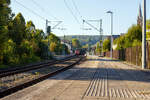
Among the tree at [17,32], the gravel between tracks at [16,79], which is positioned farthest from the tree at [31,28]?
the gravel between tracks at [16,79]

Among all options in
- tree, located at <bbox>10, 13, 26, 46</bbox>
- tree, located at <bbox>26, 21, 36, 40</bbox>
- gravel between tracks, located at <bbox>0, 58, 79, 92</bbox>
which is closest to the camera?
gravel between tracks, located at <bbox>0, 58, 79, 92</bbox>

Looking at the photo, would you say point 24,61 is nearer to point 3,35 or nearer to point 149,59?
point 3,35

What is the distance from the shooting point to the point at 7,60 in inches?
1077

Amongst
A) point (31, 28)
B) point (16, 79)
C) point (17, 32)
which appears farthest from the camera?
point (31, 28)

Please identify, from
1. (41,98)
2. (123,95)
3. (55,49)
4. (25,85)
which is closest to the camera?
(41,98)

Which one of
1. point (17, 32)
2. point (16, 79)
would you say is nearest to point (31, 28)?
point (17, 32)

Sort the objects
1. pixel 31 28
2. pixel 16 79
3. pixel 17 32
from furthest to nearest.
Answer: pixel 31 28 → pixel 17 32 → pixel 16 79

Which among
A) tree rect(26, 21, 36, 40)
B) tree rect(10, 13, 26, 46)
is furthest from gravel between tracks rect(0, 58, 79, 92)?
tree rect(26, 21, 36, 40)

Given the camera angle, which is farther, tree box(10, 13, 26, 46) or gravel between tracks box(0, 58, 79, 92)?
tree box(10, 13, 26, 46)

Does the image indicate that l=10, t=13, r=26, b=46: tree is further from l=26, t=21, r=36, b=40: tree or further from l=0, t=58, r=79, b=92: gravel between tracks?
l=0, t=58, r=79, b=92: gravel between tracks

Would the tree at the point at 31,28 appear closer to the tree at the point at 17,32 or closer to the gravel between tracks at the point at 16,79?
the tree at the point at 17,32

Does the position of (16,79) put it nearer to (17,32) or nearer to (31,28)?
(17,32)

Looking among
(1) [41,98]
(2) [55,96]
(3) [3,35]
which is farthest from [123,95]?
(3) [3,35]

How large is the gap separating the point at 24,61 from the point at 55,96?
2569 cm
